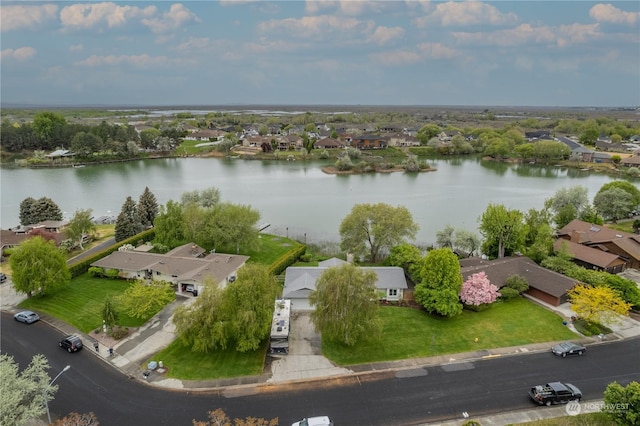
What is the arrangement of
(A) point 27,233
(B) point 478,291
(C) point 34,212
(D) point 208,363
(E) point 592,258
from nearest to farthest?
1. (D) point 208,363
2. (B) point 478,291
3. (E) point 592,258
4. (A) point 27,233
5. (C) point 34,212

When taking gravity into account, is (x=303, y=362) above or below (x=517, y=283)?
below

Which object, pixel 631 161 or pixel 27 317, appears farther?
pixel 631 161

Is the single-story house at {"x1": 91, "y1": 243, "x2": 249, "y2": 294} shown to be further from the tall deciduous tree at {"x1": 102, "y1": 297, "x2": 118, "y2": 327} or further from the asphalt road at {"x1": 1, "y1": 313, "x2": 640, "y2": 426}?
the asphalt road at {"x1": 1, "y1": 313, "x2": 640, "y2": 426}

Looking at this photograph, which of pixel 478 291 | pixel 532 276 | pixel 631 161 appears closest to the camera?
pixel 478 291

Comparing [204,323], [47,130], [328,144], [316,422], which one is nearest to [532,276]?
[316,422]

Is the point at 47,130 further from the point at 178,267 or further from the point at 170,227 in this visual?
the point at 178,267

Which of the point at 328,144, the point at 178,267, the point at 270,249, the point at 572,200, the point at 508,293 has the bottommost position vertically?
the point at 270,249
